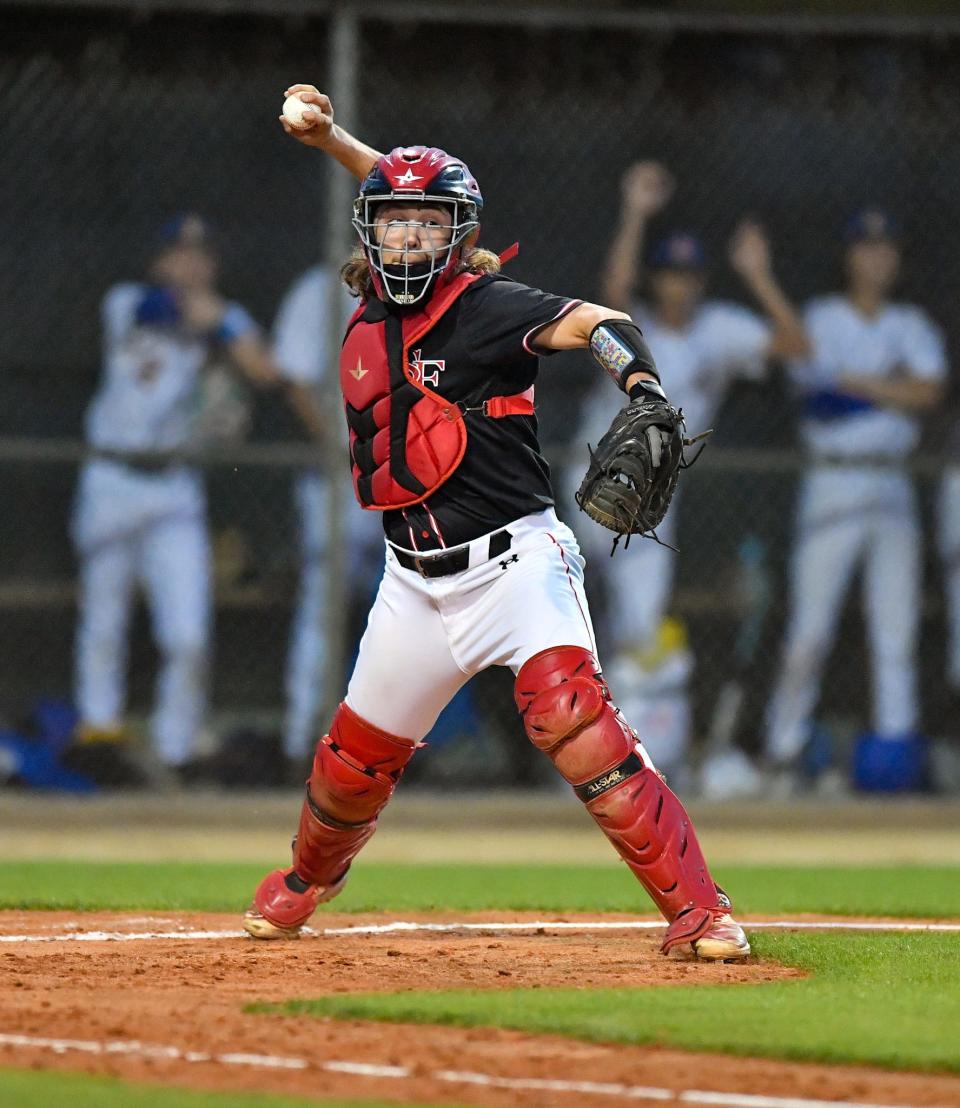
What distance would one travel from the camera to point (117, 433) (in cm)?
977

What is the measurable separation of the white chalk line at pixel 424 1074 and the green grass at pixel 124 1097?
217 millimetres

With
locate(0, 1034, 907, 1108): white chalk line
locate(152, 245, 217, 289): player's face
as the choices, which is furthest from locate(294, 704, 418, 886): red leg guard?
locate(152, 245, 217, 289): player's face

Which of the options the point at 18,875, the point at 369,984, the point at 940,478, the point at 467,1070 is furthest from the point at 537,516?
the point at 940,478

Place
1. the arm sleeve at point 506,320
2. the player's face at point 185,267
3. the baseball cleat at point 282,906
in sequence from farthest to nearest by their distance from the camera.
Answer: the player's face at point 185,267 < the baseball cleat at point 282,906 < the arm sleeve at point 506,320

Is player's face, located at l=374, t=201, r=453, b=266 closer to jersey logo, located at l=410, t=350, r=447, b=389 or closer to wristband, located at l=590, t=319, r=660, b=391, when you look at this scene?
jersey logo, located at l=410, t=350, r=447, b=389

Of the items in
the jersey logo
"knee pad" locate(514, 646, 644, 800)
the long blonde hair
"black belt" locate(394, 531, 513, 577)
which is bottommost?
"knee pad" locate(514, 646, 644, 800)

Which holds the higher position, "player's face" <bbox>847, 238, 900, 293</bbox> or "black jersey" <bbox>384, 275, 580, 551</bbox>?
"player's face" <bbox>847, 238, 900, 293</bbox>

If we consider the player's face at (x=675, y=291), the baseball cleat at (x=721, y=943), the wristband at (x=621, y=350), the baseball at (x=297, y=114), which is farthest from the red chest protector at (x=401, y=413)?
the player's face at (x=675, y=291)

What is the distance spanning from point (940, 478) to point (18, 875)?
5.30 meters

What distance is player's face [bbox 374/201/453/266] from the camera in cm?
505

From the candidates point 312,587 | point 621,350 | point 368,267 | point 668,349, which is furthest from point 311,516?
point 621,350

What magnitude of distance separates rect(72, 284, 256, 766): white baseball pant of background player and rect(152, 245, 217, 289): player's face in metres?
0.26

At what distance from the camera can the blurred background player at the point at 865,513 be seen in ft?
32.8

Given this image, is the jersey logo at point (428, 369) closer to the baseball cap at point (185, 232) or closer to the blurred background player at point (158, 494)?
the blurred background player at point (158, 494)
